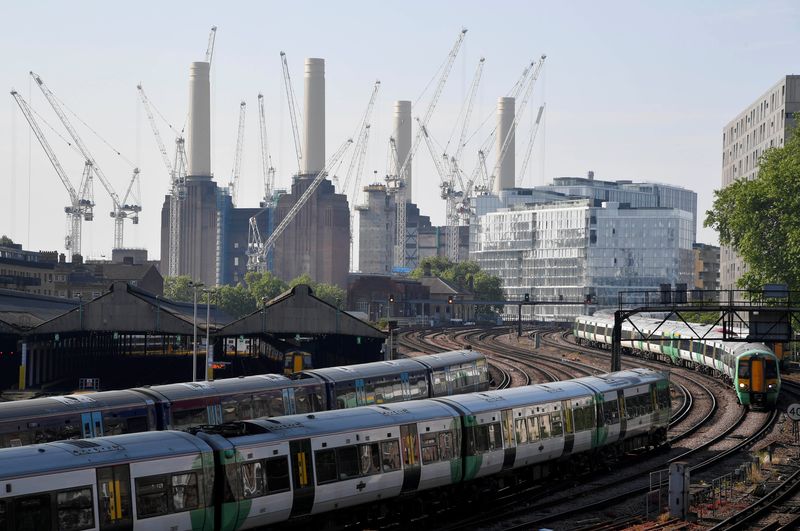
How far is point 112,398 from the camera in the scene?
37.1 metres

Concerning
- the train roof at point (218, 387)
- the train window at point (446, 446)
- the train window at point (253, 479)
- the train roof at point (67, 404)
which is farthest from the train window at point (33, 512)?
the train roof at point (218, 387)

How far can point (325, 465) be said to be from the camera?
30.6 meters

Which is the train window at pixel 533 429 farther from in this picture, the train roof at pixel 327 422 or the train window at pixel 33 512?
the train window at pixel 33 512

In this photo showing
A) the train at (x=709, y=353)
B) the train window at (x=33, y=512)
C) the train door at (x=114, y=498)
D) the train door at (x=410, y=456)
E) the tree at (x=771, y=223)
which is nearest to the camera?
the train window at (x=33, y=512)

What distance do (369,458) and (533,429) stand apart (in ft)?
29.7

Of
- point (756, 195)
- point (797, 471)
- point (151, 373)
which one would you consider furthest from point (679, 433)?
point (151, 373)

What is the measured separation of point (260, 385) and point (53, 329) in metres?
40.9

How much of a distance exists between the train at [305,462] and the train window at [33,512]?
0.02 m

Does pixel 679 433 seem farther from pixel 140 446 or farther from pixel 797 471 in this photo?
pixel 140 446

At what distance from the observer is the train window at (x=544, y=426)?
39875 millimetres

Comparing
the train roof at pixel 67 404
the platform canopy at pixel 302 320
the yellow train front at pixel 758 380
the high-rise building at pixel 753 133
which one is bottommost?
the yellow train front at pixel 758 380

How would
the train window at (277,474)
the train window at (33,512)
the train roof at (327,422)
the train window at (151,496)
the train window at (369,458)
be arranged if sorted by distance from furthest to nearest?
the train window at (369,458), the train roof at (327,422), the train window at (277,474), the train window at (151,496), the train window at (33,512)

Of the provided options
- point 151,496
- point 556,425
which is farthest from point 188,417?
point 151,496

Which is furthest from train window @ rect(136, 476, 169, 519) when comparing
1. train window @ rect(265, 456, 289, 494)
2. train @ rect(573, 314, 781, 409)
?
train @ rect(573, 314, 781, 409)
